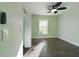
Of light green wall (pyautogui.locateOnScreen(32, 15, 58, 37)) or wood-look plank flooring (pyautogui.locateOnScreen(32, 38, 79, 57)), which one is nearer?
wood-look plank flooring (pyautogui.locateOnScreen(32, 38, 79, 57))

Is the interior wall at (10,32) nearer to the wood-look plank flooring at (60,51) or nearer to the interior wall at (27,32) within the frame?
the wood-look plank flooring at (60,51)

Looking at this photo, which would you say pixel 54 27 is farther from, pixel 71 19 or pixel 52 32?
pixel 71 19

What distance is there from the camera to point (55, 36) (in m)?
6.57

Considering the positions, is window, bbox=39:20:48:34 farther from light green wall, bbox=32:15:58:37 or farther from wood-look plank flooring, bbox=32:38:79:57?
wood-look plank flooring, bbox=32:38:79:57

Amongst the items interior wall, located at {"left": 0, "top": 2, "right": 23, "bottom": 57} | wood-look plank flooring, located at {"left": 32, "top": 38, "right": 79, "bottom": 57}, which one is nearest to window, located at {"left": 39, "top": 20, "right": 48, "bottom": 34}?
wood-look plank flooring, located at {"left": 32, "top": 38, "right": 79, "bottom": 57}

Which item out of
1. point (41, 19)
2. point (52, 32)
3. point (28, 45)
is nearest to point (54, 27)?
point (52, 32)

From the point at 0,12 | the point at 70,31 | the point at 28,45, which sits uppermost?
the point at 0,12

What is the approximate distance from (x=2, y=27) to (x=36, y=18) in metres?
5.55

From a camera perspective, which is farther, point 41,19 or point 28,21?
point 41,19

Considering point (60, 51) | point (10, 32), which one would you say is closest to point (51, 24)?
point (60, 51)

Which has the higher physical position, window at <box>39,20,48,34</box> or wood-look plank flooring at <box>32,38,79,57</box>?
window at <box>39,20,48,34</box>

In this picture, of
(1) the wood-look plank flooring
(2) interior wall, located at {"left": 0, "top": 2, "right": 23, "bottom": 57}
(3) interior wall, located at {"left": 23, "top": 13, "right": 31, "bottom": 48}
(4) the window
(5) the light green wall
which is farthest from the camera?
(5) the light green wall

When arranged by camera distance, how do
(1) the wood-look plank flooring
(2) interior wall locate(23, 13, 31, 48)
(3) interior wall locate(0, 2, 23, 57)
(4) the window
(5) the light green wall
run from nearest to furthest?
(3) interior wall locate(0, 2, 23, 57)
(1) the wood-look plank flooring
(4) the window
(2) interior wall locate(23, 13, 31, 48)
(5) the light green wall

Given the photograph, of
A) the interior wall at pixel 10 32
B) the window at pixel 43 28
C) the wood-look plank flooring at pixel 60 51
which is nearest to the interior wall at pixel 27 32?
the window at pixel 43 28
